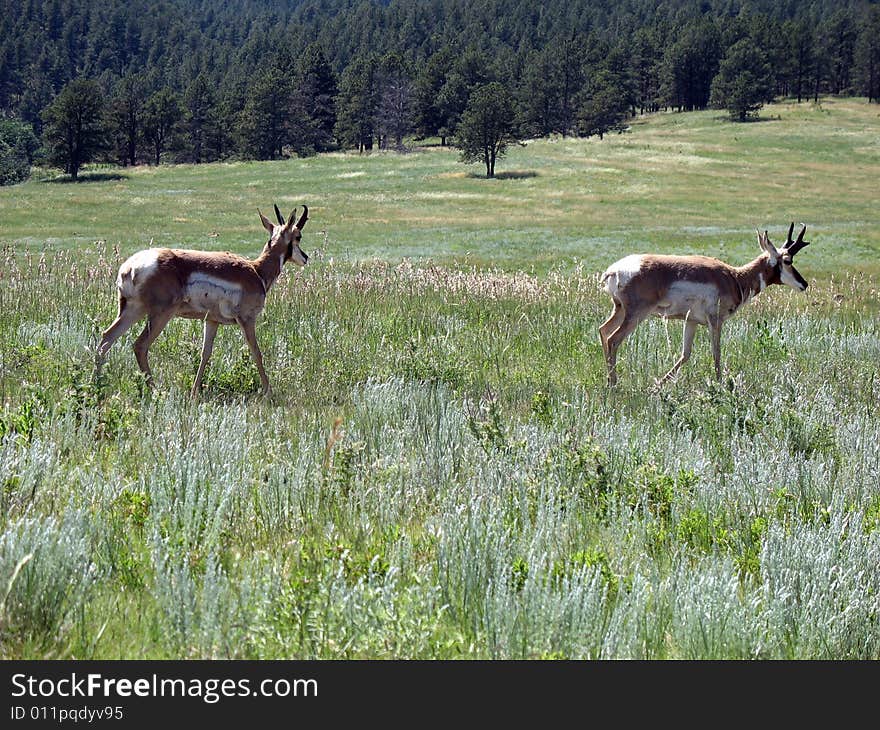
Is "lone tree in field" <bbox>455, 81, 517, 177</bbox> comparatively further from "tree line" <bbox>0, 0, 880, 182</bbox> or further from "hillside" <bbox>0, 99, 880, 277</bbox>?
"hillside" <bbox>0, 99, 880, 277</bbox>

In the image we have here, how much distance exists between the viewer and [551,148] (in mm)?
109062

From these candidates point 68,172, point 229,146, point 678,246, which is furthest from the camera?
point 229,146

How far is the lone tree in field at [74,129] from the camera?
344ft

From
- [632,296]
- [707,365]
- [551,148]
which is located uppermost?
[551,148]

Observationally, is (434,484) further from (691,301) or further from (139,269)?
(691,301)

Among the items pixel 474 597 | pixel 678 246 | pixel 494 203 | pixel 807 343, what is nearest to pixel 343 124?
pixel 494 203

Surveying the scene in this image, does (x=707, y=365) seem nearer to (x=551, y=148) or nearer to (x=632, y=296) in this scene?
(x=632, y=296)

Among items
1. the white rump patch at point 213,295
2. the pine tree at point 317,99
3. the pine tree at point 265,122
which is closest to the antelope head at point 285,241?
the white rump patch at point 213,295

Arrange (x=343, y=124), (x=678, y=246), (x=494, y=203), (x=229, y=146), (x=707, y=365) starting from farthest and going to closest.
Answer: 1. (x=229, y=146)
2. (x=343, y=124)
3. (x=494, y=203)
4. (x=678, y=246)
5. (x=707, y=365)

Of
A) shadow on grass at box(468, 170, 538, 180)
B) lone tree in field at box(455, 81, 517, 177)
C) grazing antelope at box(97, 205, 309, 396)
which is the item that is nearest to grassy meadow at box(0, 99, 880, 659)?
grazing antelope at box(97, 205, 309, 396)

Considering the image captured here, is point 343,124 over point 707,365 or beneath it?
over

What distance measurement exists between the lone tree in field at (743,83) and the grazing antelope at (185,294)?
131 metres

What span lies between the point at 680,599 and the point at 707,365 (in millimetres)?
9228

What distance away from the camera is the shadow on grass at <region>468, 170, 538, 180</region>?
87.2 metres
